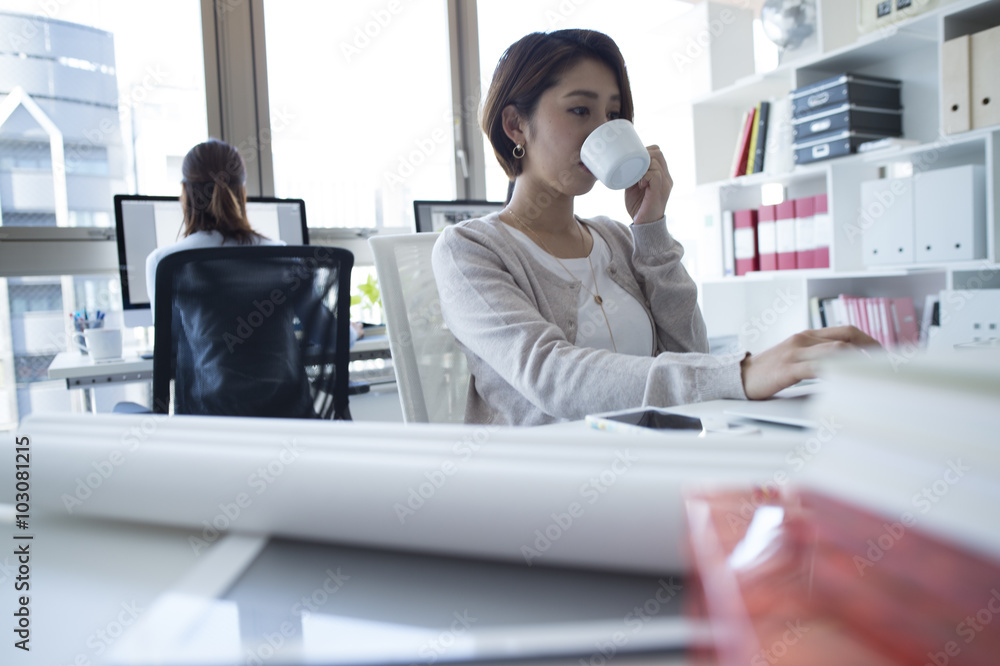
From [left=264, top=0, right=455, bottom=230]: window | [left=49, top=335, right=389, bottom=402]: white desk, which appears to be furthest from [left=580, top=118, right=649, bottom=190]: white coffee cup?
[left=264, top=0, right=455, bottom=230]: window

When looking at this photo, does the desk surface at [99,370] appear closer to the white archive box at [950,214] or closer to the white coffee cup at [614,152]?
the white coffee cup at [614,152]

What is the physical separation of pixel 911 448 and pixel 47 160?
3282 millimetres

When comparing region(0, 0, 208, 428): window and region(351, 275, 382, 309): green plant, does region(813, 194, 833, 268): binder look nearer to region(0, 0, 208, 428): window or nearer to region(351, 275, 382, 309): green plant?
region(351, 275, 382, 309): green plant

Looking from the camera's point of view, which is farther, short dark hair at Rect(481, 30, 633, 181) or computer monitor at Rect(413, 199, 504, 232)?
computer monitor at Rect(413, 199, 504, 232)

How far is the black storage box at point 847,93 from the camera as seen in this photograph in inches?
95.7

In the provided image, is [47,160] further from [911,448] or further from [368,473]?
[911,448]

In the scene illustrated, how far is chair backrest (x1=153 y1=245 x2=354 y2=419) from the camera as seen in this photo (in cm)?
165

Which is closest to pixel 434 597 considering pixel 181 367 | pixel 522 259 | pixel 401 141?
pixel 522 259

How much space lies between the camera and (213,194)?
2.37 meters

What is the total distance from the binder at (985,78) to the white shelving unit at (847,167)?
0.13 ft

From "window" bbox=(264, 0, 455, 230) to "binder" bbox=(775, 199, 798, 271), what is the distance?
1681 mm

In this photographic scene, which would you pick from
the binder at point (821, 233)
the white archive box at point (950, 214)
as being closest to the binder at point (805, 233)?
the binder at point (821, 233)

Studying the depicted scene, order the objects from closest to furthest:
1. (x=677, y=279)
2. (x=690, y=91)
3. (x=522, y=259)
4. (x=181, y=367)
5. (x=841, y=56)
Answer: (x=522, y=259) < (x=677, y=279) < (x=181, y=367) < (x=841, y=56) < (x=690, y=91)

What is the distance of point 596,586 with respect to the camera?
1.07 ft
